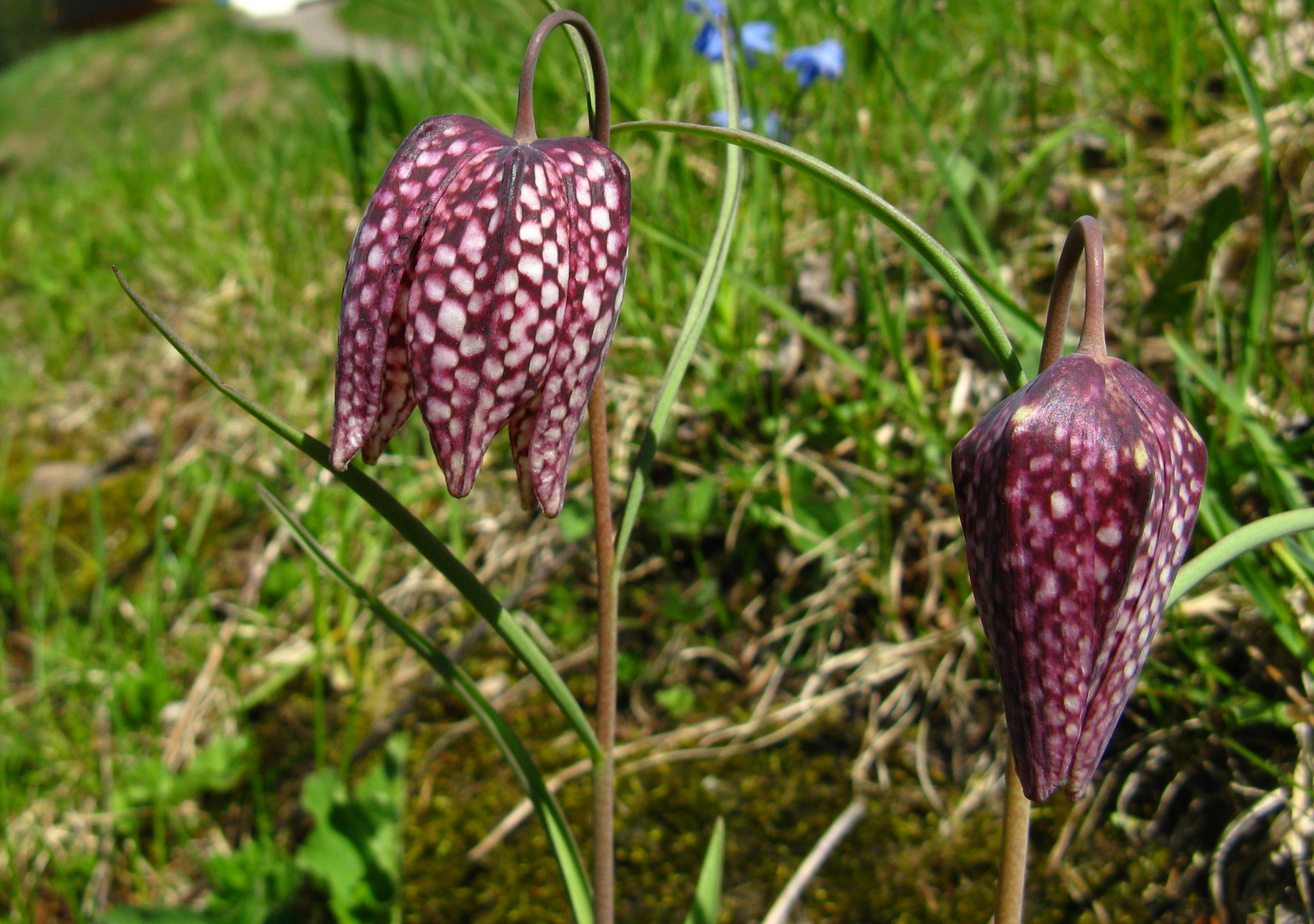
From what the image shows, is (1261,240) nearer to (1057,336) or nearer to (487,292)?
(1057,336)

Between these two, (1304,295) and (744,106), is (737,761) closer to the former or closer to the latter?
(1304,295)

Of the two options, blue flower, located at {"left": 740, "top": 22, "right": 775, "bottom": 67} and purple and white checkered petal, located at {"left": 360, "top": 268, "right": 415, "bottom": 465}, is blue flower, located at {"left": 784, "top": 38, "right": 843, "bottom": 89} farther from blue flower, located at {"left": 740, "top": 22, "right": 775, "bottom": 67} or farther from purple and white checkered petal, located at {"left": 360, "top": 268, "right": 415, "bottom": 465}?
purple and white checkered petal, located at {"left": 360, "top": 268, "right": 415, "bottom": 465}

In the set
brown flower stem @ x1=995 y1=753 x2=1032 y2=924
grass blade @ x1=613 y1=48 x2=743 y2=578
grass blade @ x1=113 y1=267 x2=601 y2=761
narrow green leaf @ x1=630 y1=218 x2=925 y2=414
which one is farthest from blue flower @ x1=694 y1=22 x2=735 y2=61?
brown flower stem @ x1=995 y1=753 x2=1032 y2=924

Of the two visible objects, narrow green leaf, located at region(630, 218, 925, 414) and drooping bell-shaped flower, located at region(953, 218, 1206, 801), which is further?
narrow green leaf, located at region(630, 218, 925, 414)

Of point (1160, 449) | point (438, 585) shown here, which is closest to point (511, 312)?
point (1160, 449)

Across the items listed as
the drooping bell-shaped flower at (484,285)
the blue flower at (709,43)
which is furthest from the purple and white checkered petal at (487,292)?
the blue flower at (709,43)
